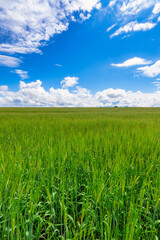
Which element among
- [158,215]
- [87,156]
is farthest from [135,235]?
[87,156]

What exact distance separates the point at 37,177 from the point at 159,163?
6.82 ft

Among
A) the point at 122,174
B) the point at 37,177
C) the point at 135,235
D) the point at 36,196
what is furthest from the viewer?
the point at 37,177

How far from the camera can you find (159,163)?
2400mm

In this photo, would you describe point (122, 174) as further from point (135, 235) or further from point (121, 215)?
point (135, 235)

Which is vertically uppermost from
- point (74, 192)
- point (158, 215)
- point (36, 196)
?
point (36, 196)

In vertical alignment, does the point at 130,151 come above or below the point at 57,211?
above

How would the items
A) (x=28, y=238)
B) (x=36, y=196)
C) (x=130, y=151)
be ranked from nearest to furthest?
(x=28, y=238) → (x=36, y=196) → (x=130, y=151)

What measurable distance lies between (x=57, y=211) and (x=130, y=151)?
1.74 meters

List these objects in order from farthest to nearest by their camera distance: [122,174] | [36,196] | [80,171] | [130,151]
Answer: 1. [130,151]
2. [80,171]
3. [122,174]
4. [36,196]

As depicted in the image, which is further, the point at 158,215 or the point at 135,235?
the point at 158,215

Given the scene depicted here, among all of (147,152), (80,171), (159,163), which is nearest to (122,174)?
(80,171)

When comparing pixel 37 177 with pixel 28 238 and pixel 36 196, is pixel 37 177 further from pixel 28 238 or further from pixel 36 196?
pixel 28 238

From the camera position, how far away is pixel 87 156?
2.34 metres

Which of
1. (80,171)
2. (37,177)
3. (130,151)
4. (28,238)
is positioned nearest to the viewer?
(28,238)
